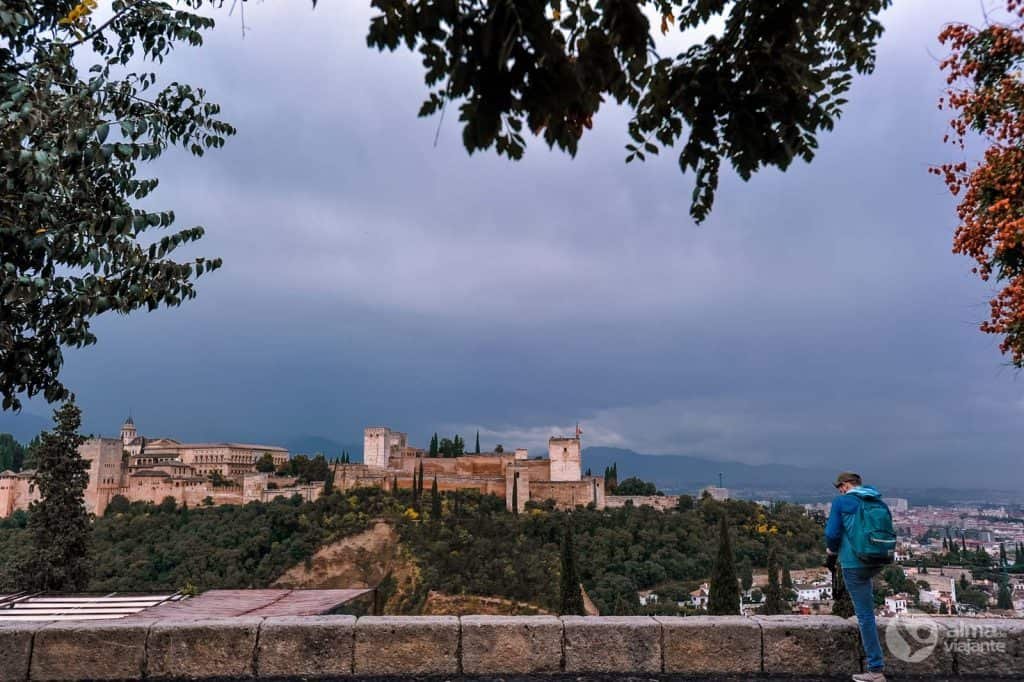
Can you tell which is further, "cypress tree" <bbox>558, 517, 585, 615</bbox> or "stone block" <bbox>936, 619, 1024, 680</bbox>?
"cypress tree" <bbox>558, 517, 585, 615</bbox>

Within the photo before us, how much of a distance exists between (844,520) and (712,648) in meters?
1.22

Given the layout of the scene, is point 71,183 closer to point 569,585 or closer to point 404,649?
point 404,649

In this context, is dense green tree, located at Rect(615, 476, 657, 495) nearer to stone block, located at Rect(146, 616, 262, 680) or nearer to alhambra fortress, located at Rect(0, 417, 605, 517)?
alhambra fortress, located at Rect(0, 417, 605, 517)

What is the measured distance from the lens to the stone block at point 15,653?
4355 mm

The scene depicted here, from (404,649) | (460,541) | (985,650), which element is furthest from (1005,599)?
(404,649)

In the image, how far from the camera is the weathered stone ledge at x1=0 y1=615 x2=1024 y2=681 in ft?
14.5

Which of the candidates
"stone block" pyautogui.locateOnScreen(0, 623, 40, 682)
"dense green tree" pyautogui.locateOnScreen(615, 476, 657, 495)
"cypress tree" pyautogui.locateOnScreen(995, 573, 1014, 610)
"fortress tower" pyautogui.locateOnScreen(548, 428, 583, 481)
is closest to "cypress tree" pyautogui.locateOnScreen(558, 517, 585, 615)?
"cypress tree" pyautogui.locateOnScreen(995, 573, 1014, 610)

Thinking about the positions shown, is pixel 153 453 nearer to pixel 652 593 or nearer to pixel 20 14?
pixel 652 593

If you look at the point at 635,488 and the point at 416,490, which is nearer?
the point at 416,490

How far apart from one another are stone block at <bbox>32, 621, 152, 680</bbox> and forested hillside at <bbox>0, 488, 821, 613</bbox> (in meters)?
33.1

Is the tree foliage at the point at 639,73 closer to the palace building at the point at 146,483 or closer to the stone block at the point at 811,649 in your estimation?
the stone block at the point at 811,649

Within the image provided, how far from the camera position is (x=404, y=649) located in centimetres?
452

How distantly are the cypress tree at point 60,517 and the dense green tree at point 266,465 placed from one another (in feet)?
167

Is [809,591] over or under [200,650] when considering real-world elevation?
under
